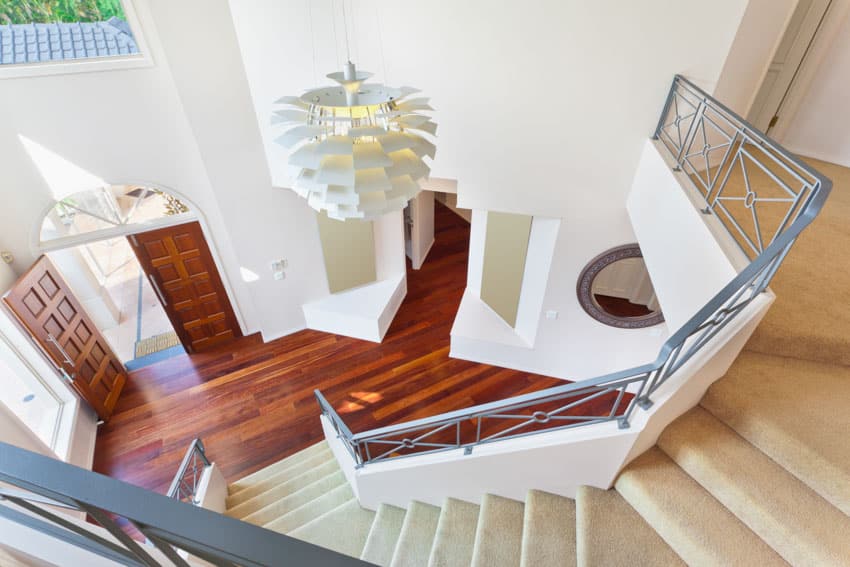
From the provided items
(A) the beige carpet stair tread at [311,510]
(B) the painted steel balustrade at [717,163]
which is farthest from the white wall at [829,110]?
Answer: (A) the beige carpet stair tread at [311,510]

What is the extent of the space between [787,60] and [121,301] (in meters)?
10.6

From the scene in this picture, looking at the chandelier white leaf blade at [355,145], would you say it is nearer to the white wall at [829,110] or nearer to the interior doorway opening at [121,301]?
the white wall at [829,110]

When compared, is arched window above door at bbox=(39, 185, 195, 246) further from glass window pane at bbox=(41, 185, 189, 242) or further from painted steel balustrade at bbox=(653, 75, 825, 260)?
painted steel balustrade at bbox=(653, 75, 825, 260)

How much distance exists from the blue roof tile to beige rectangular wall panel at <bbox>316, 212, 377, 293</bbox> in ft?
8.80

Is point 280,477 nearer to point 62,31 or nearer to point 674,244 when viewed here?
point 674,244

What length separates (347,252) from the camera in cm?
609

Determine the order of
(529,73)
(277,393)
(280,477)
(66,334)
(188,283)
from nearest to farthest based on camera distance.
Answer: (529,73)
(280,477)
(66,334)
(277,393)
(188,283)

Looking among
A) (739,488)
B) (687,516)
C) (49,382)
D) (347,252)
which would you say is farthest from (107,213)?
(739,488)

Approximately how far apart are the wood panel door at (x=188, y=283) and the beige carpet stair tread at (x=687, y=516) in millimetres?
5443

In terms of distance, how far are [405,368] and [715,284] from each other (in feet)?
13.2

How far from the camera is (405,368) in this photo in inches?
227

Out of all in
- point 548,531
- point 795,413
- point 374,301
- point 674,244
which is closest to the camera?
point 795,413

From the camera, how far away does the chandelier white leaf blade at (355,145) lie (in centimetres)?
178

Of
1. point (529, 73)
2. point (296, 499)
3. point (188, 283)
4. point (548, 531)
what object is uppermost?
point (529, 73)
